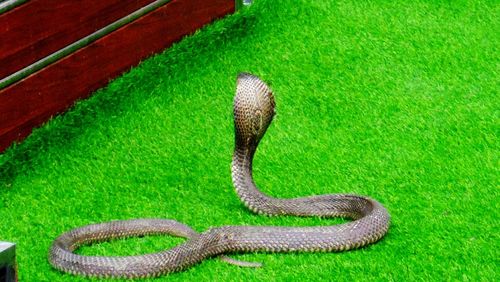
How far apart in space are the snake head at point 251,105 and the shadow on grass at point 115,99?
1494 mm

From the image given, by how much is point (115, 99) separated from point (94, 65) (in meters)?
0.26

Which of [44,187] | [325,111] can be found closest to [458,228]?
[325,111]

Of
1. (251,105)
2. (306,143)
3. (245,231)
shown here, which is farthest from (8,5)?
(245,231)

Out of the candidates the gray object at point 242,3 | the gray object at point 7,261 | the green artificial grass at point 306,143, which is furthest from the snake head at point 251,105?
the gray object at point 242,3

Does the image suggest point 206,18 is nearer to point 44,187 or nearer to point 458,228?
point 44,187

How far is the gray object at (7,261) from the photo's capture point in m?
4.02

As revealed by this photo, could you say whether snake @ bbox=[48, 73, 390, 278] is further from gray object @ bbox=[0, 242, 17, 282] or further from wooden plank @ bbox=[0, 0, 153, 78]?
wooden plank @ bbox=[0, 0, 153, 78]

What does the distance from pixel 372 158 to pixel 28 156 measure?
6.64ft

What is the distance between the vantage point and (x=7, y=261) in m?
4.05

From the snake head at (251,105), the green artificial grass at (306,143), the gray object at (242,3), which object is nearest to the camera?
the green artificial grass at (306,143)

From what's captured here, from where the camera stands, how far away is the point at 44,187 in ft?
21.5

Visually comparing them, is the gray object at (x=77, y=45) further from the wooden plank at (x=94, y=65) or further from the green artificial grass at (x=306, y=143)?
the green artificial grass at (x=306, y=143)

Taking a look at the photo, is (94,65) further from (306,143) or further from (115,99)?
(306,143)

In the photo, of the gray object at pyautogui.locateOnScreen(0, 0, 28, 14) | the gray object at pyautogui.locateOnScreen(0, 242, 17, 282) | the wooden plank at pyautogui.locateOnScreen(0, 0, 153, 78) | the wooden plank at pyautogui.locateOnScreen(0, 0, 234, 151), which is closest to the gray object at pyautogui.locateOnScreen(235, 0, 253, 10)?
the wooden plank at pyautogui.locateOnScreen(0, 0, 234, 151)
